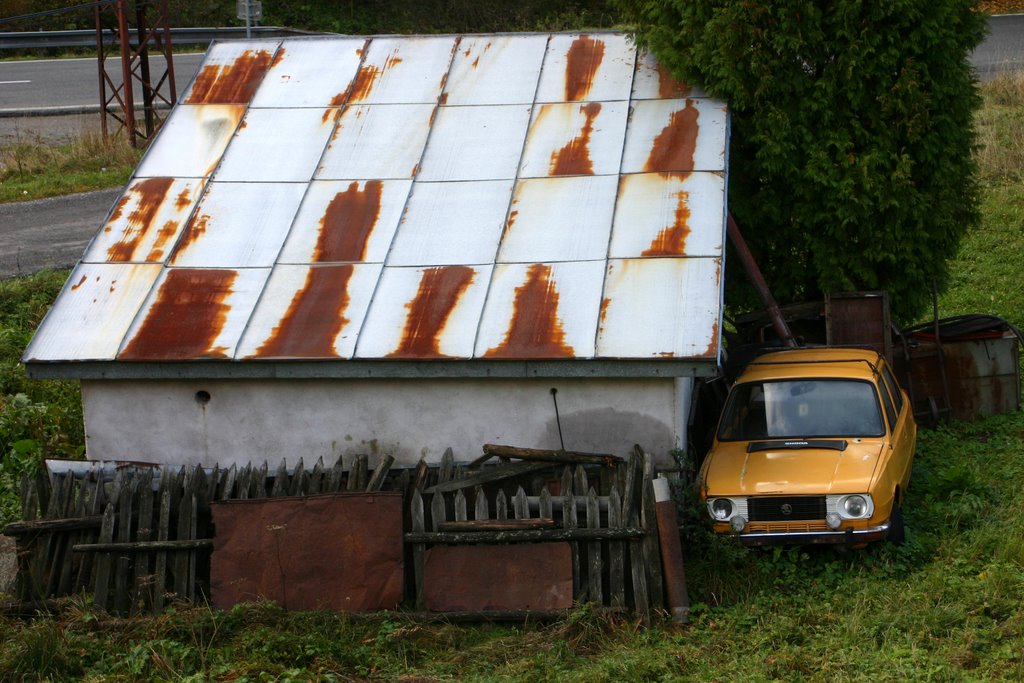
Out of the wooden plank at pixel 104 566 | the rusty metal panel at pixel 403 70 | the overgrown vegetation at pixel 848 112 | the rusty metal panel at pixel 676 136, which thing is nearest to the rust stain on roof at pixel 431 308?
the rusty metal panel at pixel 676 136

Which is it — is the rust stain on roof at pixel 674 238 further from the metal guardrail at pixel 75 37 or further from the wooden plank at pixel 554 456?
the metal guardrail at pixel 75 37

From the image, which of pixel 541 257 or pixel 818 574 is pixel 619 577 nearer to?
pixel 818 574

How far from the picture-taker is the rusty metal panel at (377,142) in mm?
10938

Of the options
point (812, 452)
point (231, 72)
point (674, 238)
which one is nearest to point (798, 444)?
point (812, 452)

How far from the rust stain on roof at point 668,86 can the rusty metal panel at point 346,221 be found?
2.76 m

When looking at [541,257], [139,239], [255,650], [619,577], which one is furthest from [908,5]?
[255,650]

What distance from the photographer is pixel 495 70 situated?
1205 cm

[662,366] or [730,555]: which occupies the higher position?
[662,366]

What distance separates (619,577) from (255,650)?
2.58 meters

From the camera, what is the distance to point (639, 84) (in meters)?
11.5

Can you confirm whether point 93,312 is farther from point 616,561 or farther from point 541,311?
point 616,561

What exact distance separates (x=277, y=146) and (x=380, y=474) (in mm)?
4238

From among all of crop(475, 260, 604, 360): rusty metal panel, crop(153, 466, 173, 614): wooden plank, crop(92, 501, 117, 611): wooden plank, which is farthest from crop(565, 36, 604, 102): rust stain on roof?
crop(92, 501, 117, 611): wooden plank

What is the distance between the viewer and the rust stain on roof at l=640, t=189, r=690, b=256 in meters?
9.49
